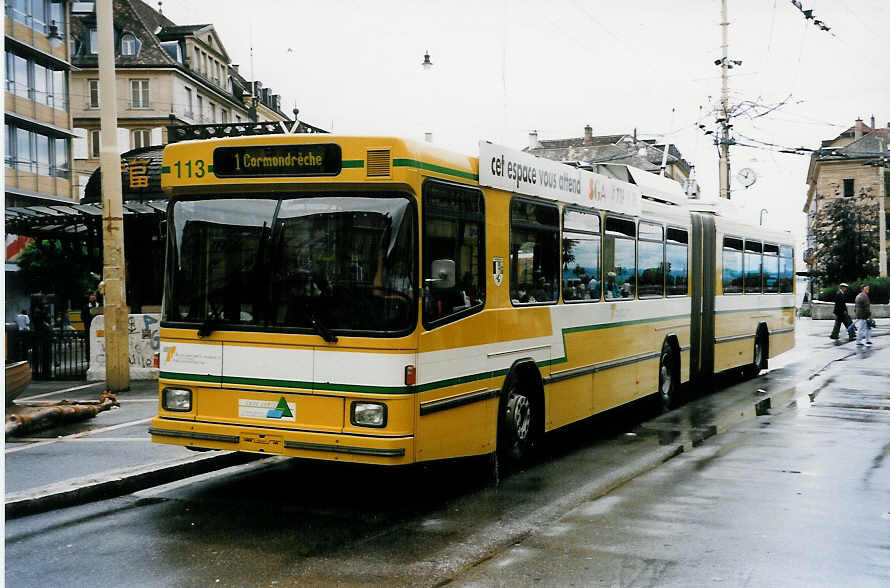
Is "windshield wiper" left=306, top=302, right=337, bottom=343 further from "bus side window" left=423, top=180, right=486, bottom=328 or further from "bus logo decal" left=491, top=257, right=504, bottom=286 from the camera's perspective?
"bus logo decal" left=491, top=257, right=504, bottom=286

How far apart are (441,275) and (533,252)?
203 centimetres

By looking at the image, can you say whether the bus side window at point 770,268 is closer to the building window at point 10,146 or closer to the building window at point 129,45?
the building window at point 10,146

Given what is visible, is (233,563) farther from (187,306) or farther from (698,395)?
(698,395)

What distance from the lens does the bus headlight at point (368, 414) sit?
281 inches

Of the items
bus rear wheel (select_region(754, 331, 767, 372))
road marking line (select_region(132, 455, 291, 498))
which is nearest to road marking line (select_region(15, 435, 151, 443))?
road marking line (select_region(132, 455, 291, 498))

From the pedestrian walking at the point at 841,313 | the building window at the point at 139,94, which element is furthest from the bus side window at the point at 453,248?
the building window at the point at 139,94

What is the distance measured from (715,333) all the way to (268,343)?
33.8 ft

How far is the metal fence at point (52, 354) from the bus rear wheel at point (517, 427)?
11.1m

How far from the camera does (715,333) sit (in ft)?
52.4

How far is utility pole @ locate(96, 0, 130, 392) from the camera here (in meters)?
14.3

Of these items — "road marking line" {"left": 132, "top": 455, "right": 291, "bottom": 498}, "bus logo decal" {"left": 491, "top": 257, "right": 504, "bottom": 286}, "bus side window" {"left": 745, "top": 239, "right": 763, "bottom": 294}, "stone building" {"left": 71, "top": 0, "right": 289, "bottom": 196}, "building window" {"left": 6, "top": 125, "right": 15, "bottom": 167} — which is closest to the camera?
"road marking line" {"left": 132, "top": 455, "right": 291, "bottom": 498}

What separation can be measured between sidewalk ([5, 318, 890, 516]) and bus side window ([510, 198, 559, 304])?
1862mm

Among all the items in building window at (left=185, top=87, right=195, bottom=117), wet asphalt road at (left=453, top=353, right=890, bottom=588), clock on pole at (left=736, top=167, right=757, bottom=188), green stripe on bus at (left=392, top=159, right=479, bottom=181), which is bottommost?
wet asphalt road at (left=453, top=353, right=890, bottom=588)

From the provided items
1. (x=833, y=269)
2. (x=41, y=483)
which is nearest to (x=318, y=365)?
(x=41, y=483)
